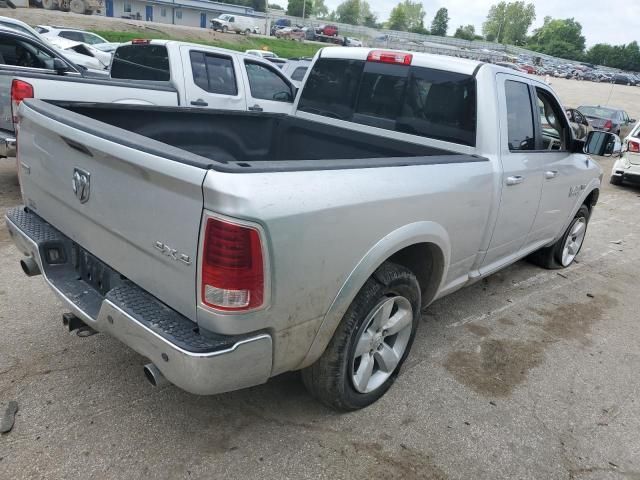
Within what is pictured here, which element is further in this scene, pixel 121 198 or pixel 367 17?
pixel 367 17

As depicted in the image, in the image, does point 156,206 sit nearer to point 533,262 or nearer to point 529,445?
point 529,445

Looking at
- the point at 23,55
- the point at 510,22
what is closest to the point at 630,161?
the point at 23,55

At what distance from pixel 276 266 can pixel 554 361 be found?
2652mm

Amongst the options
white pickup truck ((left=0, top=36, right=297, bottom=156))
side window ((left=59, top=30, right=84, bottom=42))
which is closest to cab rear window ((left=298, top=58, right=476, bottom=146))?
white pickup truck ((left=0, top=36, right=297, bottom=156))

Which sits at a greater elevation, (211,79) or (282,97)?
(211,79)

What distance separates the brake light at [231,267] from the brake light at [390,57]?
2.26 meters

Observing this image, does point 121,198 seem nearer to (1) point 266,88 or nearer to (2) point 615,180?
(1) point 266,88

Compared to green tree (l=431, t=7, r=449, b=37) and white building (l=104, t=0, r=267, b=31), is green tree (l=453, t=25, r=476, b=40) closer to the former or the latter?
green tree (l=431, t=7, r=449, b=37)

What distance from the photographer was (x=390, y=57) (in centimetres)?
371

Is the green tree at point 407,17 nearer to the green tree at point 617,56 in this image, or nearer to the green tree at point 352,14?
the green tree at point 352,14

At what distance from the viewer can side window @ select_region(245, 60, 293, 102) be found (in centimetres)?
770

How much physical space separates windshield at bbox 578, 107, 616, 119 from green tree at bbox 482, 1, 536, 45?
134 meters

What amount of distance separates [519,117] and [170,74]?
4.89 metres

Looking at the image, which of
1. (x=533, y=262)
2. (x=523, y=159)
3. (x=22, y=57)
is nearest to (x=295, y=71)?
(x=22, y=57)
